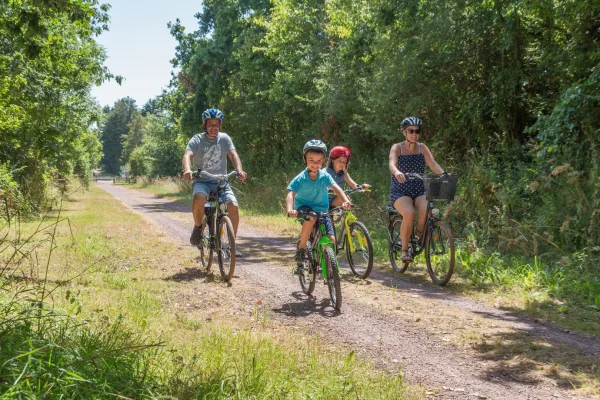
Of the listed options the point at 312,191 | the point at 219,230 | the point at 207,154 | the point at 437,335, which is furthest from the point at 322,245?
the point at 207,154

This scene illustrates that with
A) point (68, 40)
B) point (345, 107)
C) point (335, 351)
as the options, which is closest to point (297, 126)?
point (345, 107)

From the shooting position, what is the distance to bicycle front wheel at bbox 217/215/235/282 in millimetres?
7645

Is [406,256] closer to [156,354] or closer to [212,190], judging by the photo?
[212,190]

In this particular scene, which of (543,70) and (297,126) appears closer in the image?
(543,70)

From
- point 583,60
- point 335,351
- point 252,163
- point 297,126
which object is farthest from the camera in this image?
point 252,163

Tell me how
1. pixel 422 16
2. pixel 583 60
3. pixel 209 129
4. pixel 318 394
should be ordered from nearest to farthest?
pixel 318 394, pixel 209 129, pixel 583 60, pixel 422 16

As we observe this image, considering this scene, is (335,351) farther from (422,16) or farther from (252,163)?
(252,163)

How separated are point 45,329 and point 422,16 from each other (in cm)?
1052

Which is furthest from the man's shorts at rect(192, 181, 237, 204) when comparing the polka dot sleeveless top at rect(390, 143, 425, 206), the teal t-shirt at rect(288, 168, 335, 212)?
the polka dot sleeveless top at rect(390, 143, 425, 206)

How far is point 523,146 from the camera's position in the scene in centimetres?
1122

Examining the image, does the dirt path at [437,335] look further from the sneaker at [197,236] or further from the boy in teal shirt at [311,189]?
the boy in teal shirt at [311,189]

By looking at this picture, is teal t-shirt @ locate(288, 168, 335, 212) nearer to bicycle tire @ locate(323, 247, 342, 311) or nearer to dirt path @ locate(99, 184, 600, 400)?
bicycle tire @ locate(323, 247, 342, 311)

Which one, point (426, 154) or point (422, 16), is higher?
point (422, 16)

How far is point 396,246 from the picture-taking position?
8805 millimetres
